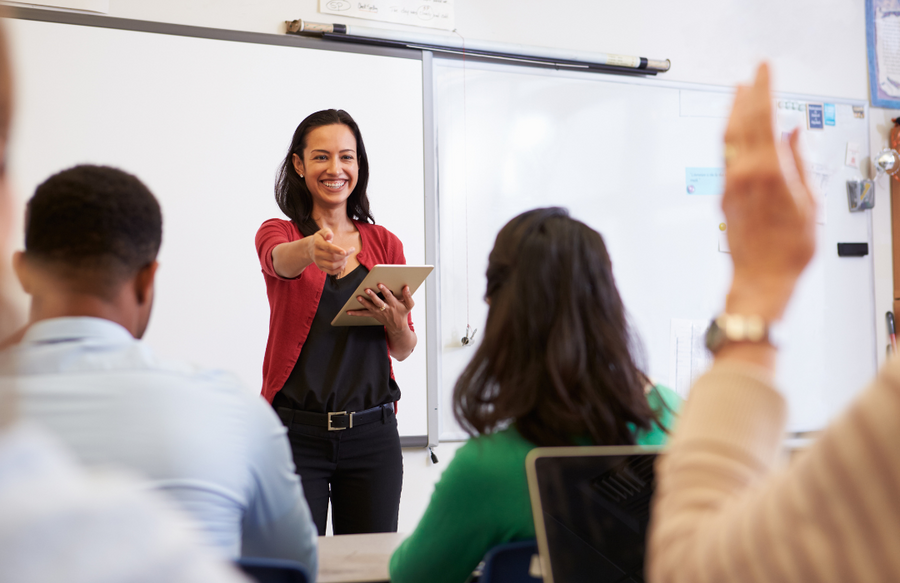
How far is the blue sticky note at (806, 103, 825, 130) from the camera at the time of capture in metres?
3.28

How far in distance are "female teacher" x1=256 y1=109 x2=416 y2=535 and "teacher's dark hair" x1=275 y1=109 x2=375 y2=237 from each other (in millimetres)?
20

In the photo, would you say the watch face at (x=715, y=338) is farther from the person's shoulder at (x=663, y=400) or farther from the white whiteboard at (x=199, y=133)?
the white whiteboard at (x=199, y=133)

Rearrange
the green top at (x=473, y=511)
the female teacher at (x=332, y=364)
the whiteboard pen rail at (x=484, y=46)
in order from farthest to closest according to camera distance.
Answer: the whiteboard pen rail at (x=484, y=46) < the female teacher at (x=332, y=364) < the green top at (x=473, y=511)

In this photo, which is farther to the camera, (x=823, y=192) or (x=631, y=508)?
(x=823, y=192)

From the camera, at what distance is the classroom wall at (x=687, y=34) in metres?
2.65

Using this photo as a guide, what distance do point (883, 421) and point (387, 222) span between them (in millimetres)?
2412

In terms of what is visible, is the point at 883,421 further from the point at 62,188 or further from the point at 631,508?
the point at 62,188

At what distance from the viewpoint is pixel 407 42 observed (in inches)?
105

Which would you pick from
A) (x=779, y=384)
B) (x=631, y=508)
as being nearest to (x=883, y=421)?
(x=779, y=384)

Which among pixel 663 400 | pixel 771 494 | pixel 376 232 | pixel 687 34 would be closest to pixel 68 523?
pixel 771 494

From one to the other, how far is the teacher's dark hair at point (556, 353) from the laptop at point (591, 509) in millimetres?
118

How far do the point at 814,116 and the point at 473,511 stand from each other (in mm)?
3169

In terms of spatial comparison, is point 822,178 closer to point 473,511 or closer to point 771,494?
point 473,511

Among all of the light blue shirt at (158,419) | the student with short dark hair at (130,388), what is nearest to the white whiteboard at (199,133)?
the student with short dark hair at (130,388)
